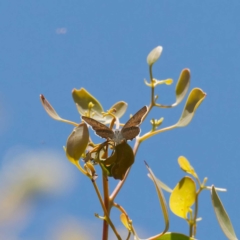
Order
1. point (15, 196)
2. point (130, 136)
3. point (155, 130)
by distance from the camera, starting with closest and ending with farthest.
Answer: point (130, 136) < point (155, 130) < point (15, 196)

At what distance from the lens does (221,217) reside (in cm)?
63

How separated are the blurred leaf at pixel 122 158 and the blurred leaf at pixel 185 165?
12 cm

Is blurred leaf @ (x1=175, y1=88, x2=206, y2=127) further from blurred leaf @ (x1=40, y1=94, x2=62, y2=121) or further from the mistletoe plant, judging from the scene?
blurred leaf @ (x1=40, y1=94, x2=62, y2=121)

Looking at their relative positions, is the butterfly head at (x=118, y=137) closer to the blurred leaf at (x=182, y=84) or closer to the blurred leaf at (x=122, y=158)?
the blurred leaf at (x=122, y=158)

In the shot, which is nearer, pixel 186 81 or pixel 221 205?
pixel 221 205

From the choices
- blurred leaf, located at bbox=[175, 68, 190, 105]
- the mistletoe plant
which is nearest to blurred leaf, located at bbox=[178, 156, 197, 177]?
the mistletoe plant

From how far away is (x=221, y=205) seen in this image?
2.07ft

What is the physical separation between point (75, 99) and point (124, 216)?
0.21 metres

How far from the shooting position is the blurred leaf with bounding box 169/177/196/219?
0.66m

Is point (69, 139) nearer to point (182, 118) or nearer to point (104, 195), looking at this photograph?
point (104, 195)

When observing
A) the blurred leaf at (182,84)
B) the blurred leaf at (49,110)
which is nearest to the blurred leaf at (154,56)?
the blurred leaf at (182,84)

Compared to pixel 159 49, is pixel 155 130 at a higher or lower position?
lower

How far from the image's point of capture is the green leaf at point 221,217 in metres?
0.62

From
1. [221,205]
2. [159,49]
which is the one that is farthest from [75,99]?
[221,205]
